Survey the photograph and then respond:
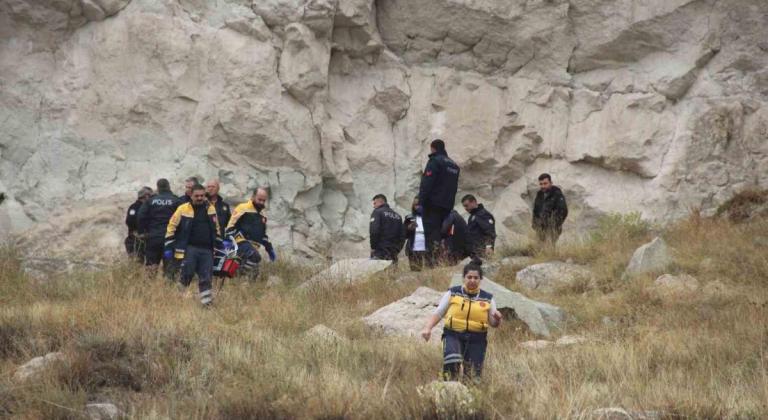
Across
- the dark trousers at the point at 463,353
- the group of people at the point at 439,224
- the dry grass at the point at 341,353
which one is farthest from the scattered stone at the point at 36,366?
the group of people at the point at 439,224

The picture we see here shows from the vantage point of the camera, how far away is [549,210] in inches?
619

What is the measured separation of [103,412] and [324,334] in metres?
2.94

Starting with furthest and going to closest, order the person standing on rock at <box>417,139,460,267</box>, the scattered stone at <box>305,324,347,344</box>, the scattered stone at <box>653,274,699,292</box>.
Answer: the person standing on rock at <box>417,139,460,267</box>
the scattered stone at <box>653,274,699,292</box>
the scattered stone at <box>305,324,347,344</box>

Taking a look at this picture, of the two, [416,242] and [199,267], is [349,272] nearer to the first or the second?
[416,242]

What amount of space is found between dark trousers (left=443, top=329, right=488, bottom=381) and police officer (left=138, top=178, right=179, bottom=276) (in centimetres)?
601

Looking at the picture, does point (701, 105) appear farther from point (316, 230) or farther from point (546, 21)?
point (316, 230)

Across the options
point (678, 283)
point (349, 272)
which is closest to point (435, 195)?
point (349, 272)

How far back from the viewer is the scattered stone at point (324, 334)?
9.69 m

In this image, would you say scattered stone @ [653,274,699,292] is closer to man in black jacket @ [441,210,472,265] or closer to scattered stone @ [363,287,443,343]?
scattered stone @ [363,287,443,343]

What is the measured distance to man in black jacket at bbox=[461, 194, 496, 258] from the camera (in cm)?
1520

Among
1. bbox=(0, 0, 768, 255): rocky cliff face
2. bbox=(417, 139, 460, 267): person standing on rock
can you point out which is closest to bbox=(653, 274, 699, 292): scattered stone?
bbox=(417, 139, 460, 267): person standing on rock

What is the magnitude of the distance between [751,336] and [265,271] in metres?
6.86

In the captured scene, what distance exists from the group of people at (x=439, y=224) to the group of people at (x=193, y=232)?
1930 millimetres

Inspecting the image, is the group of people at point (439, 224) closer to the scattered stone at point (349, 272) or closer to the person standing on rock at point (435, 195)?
the person standing on rock at point (435, 195)
